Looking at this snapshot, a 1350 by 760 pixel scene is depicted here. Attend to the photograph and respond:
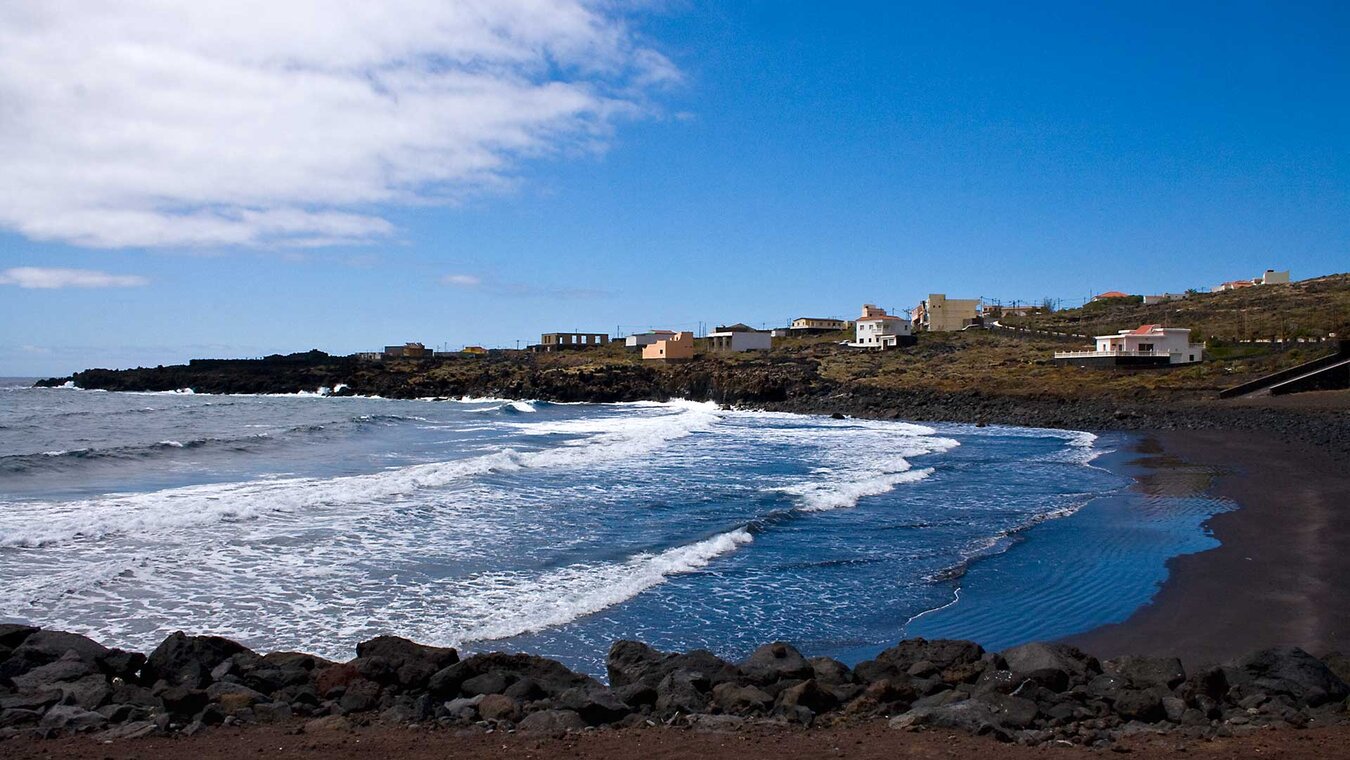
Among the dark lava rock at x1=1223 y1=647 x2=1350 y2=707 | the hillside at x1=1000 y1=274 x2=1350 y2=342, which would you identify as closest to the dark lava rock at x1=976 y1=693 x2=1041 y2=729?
the dark lava rock at x1=1223 y1=647 x2=1350 y2=707

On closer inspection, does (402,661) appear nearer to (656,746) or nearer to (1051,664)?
(656,746)

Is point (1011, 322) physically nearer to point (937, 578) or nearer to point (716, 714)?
point (937, 578)

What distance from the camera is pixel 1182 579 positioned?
12.7m

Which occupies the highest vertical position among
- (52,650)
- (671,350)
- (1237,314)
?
(1237,314)

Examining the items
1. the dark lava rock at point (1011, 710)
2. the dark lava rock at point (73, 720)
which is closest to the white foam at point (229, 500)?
the dark lava rock at point (73, 720)

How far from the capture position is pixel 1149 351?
5556cm

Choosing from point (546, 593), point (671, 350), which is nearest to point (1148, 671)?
point (546, 593)

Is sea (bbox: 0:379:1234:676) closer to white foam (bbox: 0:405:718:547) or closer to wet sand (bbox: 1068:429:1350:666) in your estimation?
white foam (bbox: 0:405:718:547)

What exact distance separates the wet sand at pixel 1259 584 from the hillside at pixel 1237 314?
48590mm

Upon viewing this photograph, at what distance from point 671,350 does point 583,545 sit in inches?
2923

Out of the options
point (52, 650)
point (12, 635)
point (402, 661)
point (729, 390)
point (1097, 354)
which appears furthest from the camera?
point (729, 390)

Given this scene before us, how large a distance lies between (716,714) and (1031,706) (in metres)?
2.47

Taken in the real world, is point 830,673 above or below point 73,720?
below

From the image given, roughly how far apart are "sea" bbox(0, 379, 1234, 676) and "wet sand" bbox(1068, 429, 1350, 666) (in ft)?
1.72
